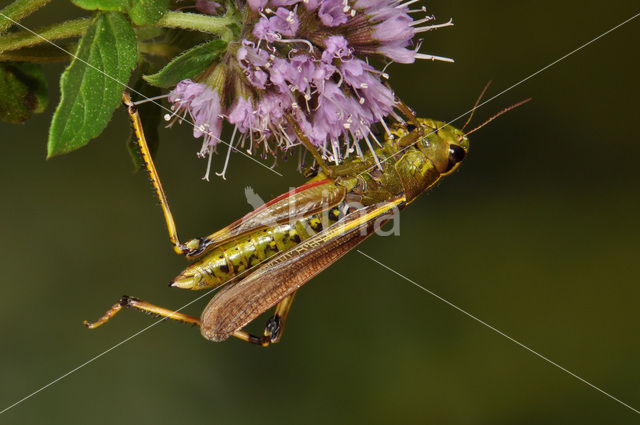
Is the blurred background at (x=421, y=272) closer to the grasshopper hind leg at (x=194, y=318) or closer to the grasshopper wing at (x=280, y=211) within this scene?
the grasshopper hind leg at (x=194, y=318)

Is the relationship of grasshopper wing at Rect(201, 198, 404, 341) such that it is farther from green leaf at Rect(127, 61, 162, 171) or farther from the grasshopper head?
green leaf at Rect(127, 61, 162, 171)

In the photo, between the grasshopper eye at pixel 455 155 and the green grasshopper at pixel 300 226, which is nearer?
the green grasshopper at pixel 300 226

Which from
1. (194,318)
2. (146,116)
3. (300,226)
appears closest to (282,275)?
(300,226)

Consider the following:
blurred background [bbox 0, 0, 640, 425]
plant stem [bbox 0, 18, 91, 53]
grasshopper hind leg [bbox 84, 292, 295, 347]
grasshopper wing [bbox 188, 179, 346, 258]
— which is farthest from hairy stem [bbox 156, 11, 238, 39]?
blurred background [bbox 0, 0, 640, 425]

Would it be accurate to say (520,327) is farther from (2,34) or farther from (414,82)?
(2,34)

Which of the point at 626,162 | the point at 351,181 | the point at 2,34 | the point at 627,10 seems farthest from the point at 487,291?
the point at 2,34

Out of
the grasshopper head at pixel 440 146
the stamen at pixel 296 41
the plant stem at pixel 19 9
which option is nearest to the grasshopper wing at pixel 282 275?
the grasshopper head at pixel 440 146

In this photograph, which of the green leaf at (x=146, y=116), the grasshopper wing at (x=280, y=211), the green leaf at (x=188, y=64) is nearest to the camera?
the green leaf at (x=188, y=64)
